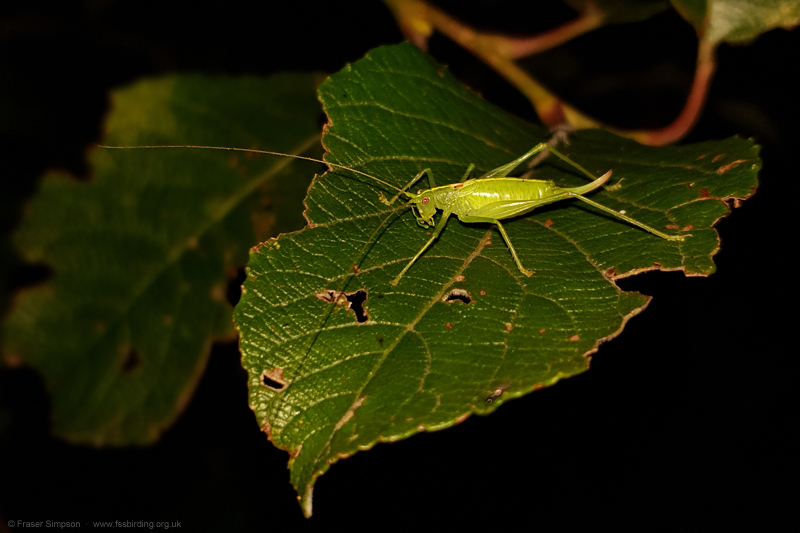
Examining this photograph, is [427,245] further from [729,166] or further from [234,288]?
[234,288]

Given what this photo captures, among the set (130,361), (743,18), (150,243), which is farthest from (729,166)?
(130,361)

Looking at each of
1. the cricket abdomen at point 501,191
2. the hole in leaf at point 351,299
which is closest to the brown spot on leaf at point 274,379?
the hole in leaf at point 351,299

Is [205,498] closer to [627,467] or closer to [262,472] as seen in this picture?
[262,472]

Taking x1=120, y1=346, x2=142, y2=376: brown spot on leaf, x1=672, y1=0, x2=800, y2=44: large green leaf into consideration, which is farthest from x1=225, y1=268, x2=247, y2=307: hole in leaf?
x1=672, y1=0, x2=800, y2=44: large green leaf

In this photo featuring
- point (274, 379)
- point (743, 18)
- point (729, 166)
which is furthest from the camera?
point (743, 18)

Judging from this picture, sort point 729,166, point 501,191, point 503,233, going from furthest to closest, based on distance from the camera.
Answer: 1. point 501,191
2. point 503,233
3. point 729,166

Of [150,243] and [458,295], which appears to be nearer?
[458,295]

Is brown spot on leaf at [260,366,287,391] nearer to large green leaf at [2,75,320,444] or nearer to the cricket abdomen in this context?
the cricket abdomen

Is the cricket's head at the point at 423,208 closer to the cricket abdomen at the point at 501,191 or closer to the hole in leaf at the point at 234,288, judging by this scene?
the cricket abdomen at the point at 501,191
